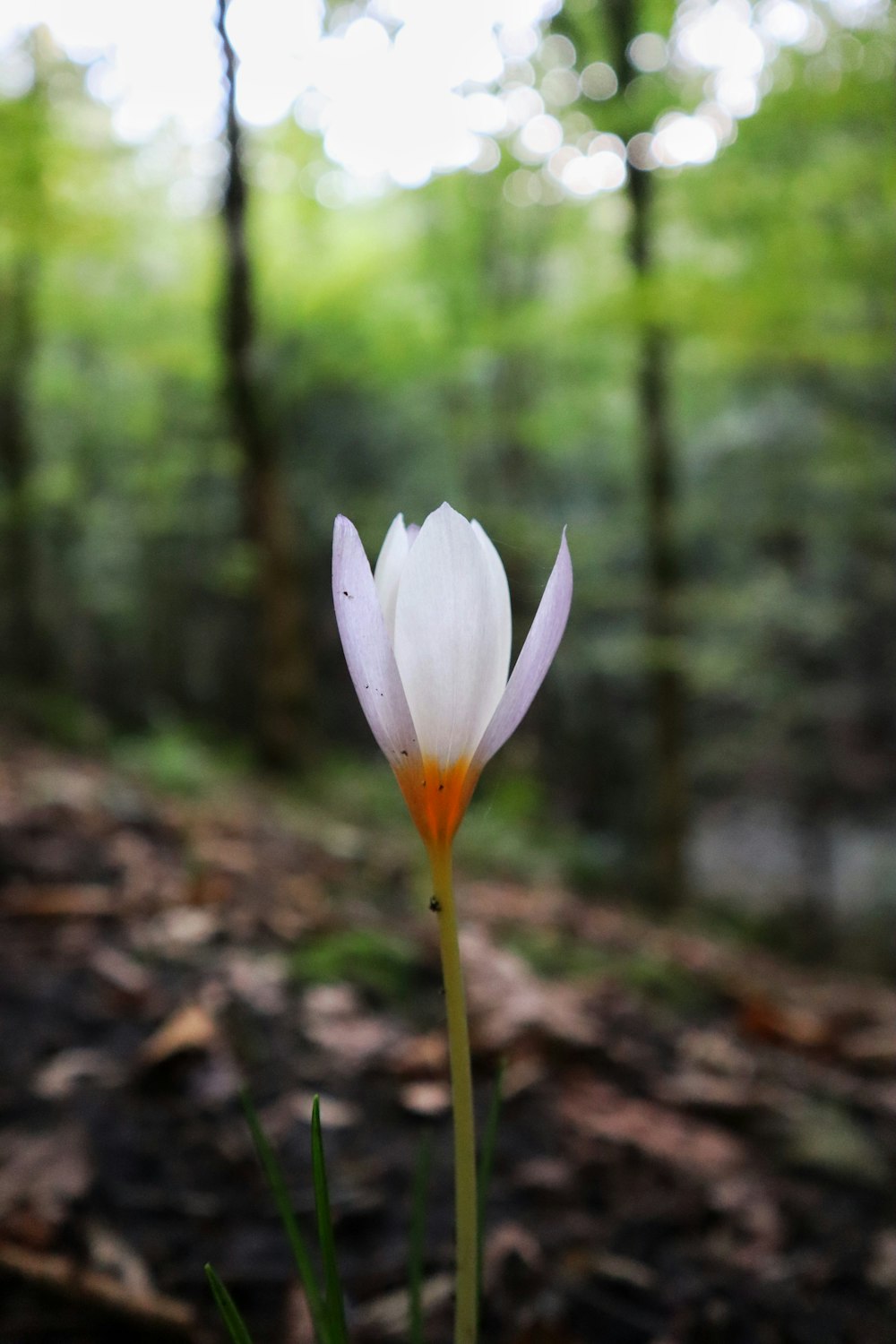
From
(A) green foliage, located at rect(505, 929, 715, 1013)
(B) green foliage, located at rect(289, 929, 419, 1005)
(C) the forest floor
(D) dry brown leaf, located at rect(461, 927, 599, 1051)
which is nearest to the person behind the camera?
(C) the forest floor

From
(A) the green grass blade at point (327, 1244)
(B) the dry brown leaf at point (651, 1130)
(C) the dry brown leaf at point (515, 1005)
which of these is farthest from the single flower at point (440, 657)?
(C) the dry brown leaf at point (515, 1005)

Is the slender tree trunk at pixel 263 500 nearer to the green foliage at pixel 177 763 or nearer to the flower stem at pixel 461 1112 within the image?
the green foliage at pixel 177 763

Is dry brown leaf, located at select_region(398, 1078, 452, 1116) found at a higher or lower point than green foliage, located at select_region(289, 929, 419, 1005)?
lower

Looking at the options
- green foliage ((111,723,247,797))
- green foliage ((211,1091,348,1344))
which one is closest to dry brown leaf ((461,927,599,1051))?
green foliage ((211,1091,348,1344))

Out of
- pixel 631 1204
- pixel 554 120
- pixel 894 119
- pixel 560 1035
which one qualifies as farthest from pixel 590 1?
pixel 631 1204

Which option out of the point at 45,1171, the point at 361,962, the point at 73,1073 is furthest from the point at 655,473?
the point at 45,1171

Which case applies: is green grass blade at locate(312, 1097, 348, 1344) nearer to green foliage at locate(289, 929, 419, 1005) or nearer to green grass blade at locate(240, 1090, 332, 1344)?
green grass blade at locate(240, 1090, 332, 1344)

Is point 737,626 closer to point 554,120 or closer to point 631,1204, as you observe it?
point 554,120

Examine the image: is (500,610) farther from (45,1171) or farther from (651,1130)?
(651,1130)
